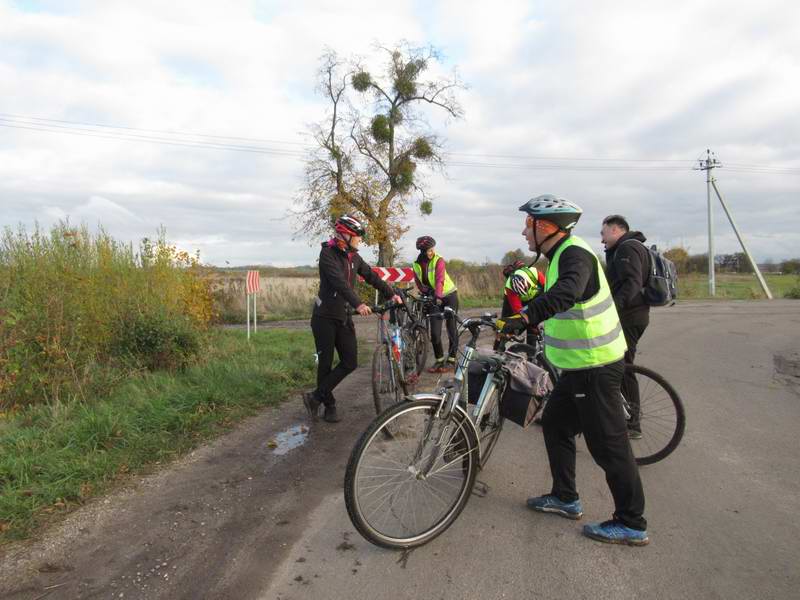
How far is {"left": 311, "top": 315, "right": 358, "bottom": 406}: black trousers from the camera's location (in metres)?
5.41

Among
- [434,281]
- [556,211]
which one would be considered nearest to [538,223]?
[556,211]

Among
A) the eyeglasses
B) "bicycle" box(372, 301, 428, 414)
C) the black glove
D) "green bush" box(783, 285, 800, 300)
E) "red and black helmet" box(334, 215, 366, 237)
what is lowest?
"green bush" box(783, 285, 800, 300)

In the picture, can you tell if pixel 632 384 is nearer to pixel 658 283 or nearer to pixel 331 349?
pixel 658 283

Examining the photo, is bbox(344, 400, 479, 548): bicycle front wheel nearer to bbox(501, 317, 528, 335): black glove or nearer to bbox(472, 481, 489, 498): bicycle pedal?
bbox(472, 481, 489, 498): bicycle pedal

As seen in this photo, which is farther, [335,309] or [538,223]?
[335,309]

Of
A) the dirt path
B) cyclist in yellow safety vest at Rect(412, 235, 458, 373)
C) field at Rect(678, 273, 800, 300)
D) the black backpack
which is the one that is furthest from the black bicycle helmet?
field at Rect(678, 273, 800, 300)

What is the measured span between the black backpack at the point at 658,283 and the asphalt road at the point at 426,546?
1.28m

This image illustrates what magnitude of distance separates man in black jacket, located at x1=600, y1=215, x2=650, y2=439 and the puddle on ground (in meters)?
2.90

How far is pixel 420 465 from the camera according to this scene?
3.24 metres

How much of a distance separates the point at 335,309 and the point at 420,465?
8.03 ft

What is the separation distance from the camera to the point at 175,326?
8.00 m

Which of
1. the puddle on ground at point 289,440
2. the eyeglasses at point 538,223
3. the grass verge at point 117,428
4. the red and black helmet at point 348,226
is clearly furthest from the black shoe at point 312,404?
the eyeglasses at point 538,223

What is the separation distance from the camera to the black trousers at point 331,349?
5406mm

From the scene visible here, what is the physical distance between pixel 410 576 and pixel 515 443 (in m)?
2.21
